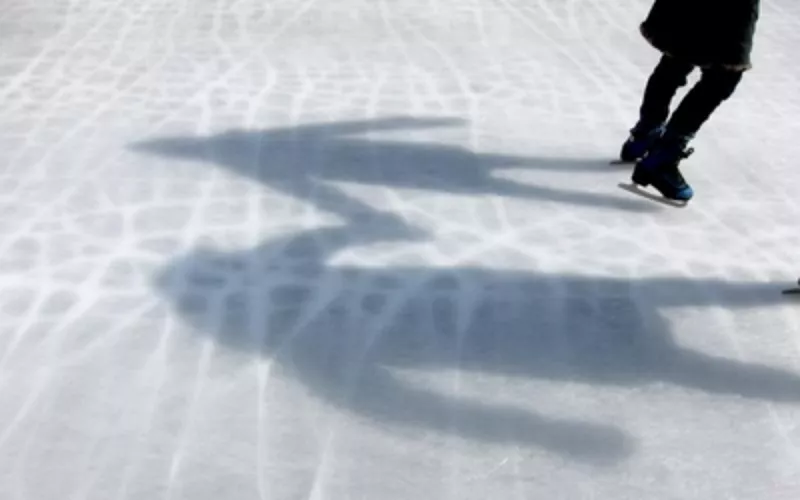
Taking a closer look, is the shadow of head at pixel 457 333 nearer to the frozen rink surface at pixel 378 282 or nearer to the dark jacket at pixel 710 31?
the frozen rink surface at pixel 378 282

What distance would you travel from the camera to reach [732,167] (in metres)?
3.37

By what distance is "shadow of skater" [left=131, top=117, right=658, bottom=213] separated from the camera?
3.12 m

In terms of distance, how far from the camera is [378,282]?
2.57 meters

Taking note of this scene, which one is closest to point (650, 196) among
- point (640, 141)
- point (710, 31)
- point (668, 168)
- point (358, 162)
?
point (668, 168)

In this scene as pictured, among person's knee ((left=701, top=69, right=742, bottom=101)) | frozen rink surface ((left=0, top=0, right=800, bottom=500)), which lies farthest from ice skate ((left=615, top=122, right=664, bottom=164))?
person's knee ((left=701, top=69, right=742, bottom=101))

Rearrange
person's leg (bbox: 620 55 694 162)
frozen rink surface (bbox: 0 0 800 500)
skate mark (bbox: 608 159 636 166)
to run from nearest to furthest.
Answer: frozen rink surface (bbox: 0 0 800 500), person's leg (bbox: 620 55 694 162), skate mark (bbox: 608 159 636 166)

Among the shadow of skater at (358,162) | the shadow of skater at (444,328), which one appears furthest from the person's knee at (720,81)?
the shadow of skater at (444,328)

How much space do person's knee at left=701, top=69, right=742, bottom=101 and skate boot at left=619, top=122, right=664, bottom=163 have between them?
30 centimetres

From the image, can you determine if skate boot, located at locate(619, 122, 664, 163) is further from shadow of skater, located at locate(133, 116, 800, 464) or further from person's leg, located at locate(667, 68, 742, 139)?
shadow of skater, located at locate(133, 116, 800, 464)

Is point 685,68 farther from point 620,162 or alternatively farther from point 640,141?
point 620,162

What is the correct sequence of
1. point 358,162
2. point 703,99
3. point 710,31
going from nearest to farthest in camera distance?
1. point 710,31
2. point 703,99
3. point 358,162

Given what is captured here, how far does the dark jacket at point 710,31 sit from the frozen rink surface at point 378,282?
491 mm

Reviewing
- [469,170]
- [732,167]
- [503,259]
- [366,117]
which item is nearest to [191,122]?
[366,117]

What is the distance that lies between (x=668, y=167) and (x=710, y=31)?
431mm
